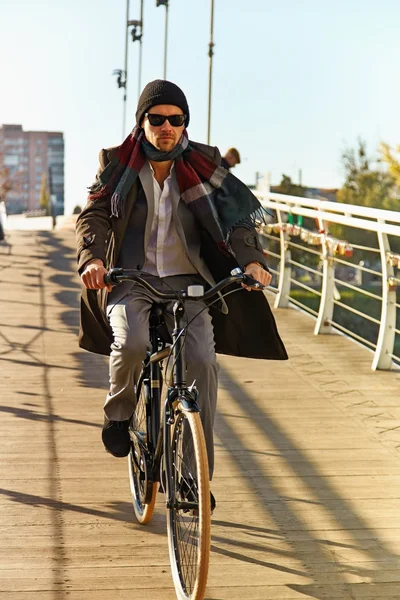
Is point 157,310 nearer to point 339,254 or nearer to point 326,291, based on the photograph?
point 339,254

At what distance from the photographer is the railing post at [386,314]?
297 inches

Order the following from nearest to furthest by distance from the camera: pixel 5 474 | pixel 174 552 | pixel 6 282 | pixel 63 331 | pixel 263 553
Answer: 1. pixel 174 552
2. pixel 263 553
3. pixel 5 474
4. pixel 63 331
5. pixel 6 282

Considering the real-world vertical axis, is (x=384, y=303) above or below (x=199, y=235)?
below

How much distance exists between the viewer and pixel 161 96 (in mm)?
4137

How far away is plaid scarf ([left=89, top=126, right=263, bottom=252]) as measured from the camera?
13.9ft

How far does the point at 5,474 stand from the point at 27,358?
9.93 ft

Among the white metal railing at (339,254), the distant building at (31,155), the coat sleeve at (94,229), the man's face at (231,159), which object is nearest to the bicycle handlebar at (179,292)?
the coat sleeve at (94,229)

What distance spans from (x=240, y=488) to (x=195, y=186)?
1.29 meters

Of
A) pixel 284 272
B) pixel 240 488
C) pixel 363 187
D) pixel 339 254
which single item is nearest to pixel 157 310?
pixel 240 488

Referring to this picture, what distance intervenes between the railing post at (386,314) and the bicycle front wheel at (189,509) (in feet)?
12.8

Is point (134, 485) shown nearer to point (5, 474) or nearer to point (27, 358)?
point (5, 474)

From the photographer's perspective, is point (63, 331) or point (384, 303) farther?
point (63, 331)

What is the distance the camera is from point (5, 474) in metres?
5.09

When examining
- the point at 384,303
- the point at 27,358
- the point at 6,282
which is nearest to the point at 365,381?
the point at 384,303
